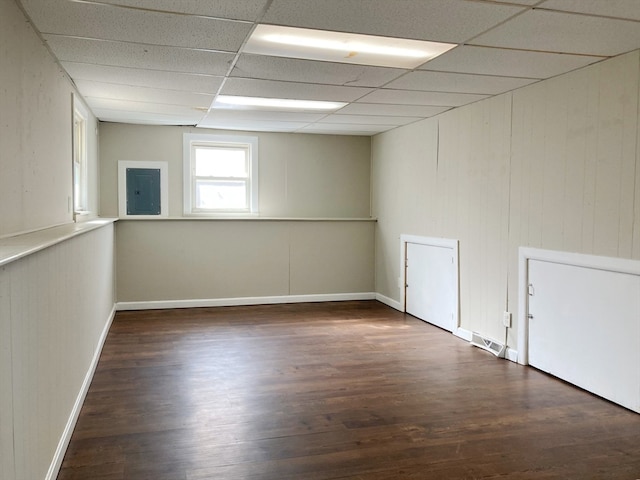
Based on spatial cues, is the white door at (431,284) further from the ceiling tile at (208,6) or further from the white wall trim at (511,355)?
the ceiling tile at (208,6)

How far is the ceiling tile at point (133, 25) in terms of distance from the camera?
8.56 ft

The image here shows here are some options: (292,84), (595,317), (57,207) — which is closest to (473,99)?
(292,84)

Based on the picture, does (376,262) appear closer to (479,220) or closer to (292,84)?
(479,220)

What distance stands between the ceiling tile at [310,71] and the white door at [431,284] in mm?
2062

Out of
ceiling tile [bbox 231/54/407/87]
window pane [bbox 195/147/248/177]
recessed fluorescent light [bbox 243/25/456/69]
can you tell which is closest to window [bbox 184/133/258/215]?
window pane [bbox 195/147/248/177]

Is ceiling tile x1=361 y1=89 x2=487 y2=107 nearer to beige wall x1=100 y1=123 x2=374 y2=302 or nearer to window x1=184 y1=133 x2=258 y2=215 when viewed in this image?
beige wall x1=100 y1=123 x2=374 y2=302

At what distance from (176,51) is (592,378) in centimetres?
347

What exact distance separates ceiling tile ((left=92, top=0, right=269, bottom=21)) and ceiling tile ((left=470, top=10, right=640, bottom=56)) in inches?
50.9

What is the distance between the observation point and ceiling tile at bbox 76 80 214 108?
14.0 feet

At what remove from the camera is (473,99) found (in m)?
4.60

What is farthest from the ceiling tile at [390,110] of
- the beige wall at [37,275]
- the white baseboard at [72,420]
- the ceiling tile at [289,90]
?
the white baseboard at [72,420]

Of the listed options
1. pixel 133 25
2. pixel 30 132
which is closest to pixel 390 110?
pixel 133 25

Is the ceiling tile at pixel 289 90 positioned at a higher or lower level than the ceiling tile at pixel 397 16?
higher

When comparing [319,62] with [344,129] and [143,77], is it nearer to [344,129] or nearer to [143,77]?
[143,77]
